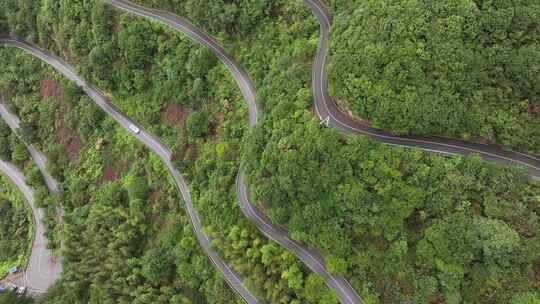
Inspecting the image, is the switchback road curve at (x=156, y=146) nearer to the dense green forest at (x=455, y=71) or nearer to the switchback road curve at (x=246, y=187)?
the switchback road curve at (x=246, y=187)

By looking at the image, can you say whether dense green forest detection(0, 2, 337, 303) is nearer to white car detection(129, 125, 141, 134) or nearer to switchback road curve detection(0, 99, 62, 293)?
white car detection(129, 125, 141, 134)

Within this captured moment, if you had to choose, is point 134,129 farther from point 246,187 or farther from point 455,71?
point 455,71

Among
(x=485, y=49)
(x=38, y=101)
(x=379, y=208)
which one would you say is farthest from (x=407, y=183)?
(x=38, y=101)

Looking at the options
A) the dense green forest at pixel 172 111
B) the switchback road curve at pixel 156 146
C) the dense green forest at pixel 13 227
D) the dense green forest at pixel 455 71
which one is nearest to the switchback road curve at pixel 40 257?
the dense green forest at pixel 13 227

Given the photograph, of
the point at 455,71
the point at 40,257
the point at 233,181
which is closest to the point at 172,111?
the point at 233,181

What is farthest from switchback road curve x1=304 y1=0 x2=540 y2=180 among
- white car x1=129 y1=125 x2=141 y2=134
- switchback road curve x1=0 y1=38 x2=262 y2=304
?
white car x1=129 y1=125 x2=141 y2=134

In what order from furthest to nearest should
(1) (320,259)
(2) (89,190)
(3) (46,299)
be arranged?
(2) (89,190) < (3) (46,299) < (1) (320,259)

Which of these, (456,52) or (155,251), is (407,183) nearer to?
(456,52)
